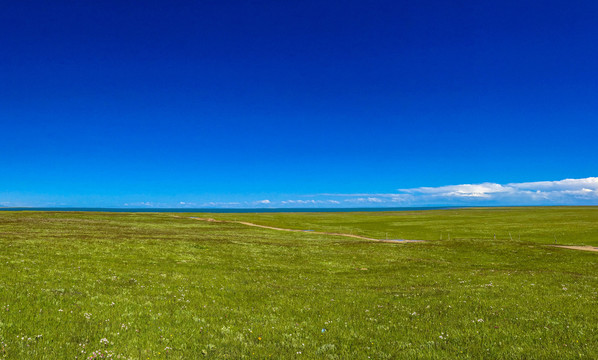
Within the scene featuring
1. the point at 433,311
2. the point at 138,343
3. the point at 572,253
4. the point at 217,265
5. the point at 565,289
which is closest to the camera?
the point at 138,343

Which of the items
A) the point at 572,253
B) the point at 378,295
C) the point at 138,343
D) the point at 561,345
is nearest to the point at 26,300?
the point at 138,343

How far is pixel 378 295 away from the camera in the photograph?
64.5 feet

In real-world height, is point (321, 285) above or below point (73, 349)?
below

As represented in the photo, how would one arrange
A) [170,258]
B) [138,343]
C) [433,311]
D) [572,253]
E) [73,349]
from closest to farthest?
[73,349]
[138,343]
[433,311]
[170,258]
[572,253]

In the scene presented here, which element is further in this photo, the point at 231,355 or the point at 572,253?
the point at 572,253

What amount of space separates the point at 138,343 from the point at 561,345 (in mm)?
14967

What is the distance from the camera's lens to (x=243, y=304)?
1666 centimetres

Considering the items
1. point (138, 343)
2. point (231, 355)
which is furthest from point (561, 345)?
point (138, 343)

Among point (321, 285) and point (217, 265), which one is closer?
point (321, 285)

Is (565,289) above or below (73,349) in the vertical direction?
below

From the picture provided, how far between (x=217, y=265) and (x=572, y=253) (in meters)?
51.5

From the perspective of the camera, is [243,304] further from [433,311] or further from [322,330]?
[433,311]

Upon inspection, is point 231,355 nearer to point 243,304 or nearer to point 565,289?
point 243,304

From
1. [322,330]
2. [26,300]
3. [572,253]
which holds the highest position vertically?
[26,300]
